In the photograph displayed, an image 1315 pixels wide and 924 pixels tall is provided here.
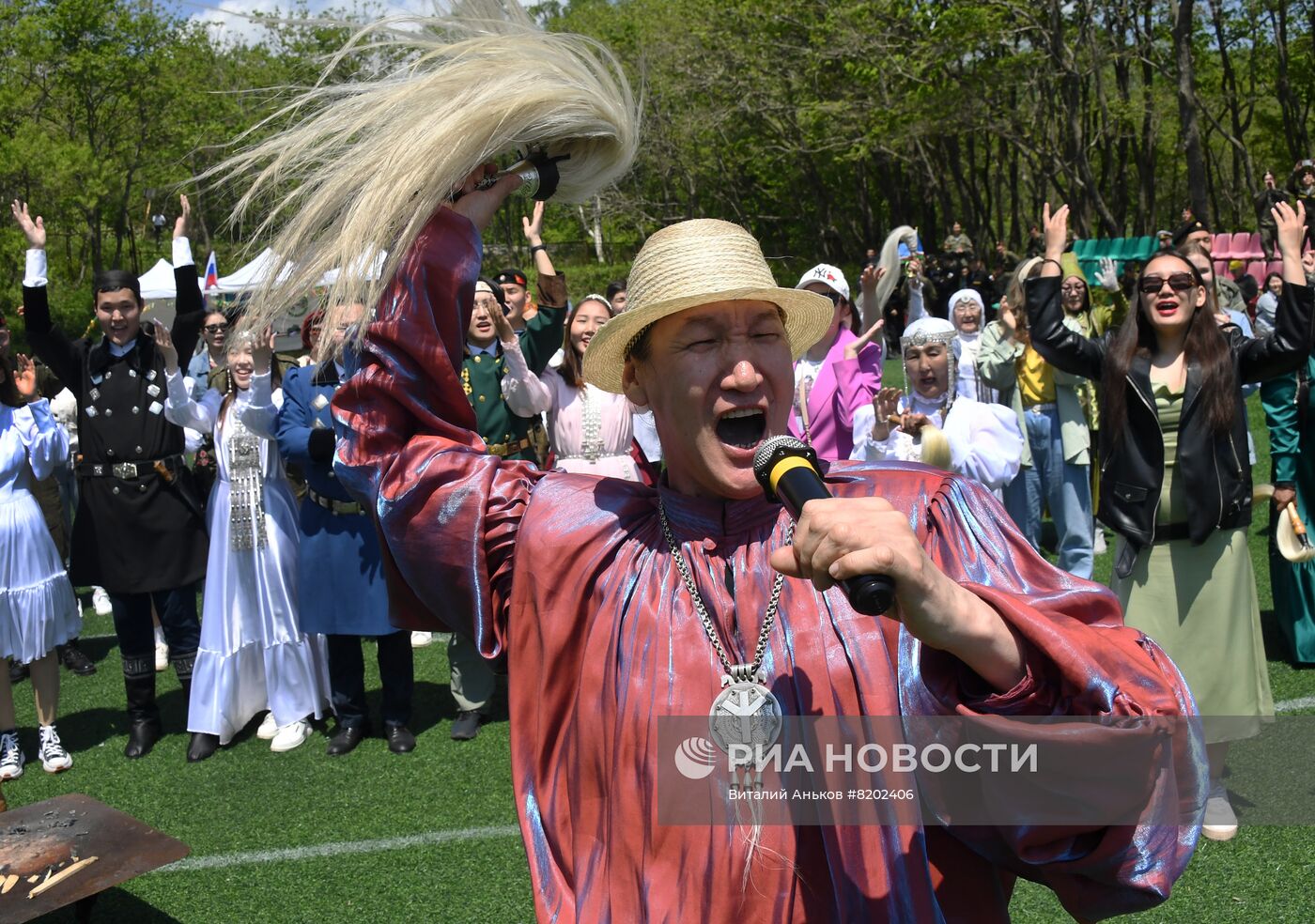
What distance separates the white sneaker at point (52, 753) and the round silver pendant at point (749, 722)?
5410 mm

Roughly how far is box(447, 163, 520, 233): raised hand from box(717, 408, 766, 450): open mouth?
59 cm

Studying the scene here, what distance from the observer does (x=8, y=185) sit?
92.3 feet

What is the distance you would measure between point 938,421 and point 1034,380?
9.68 ft

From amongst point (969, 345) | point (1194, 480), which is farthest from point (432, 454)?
point (969, 345)

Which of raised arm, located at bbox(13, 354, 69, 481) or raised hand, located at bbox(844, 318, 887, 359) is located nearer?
raised arm, located at bbox(13, 354, 69, 481)

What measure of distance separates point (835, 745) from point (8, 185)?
30732 millimetres

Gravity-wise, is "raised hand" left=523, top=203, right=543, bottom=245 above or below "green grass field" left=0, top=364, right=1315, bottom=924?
above

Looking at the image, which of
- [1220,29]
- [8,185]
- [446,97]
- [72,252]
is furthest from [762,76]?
[446,97]

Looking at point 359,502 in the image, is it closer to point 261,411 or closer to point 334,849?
point 261,411

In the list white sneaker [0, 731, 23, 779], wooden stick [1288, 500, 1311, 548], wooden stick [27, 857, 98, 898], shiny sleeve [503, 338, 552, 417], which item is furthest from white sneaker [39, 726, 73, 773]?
wooden stick [1288, 500, 1311, 548]

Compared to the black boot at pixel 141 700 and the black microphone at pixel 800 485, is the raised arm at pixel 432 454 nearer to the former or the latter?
the black microphone at pixel 800 485

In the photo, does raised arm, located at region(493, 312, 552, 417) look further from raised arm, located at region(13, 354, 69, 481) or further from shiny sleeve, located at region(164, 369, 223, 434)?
raised arm, located at region(13, 354, 69, 481)

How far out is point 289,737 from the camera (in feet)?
21.2

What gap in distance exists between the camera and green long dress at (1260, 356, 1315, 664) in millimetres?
6359
